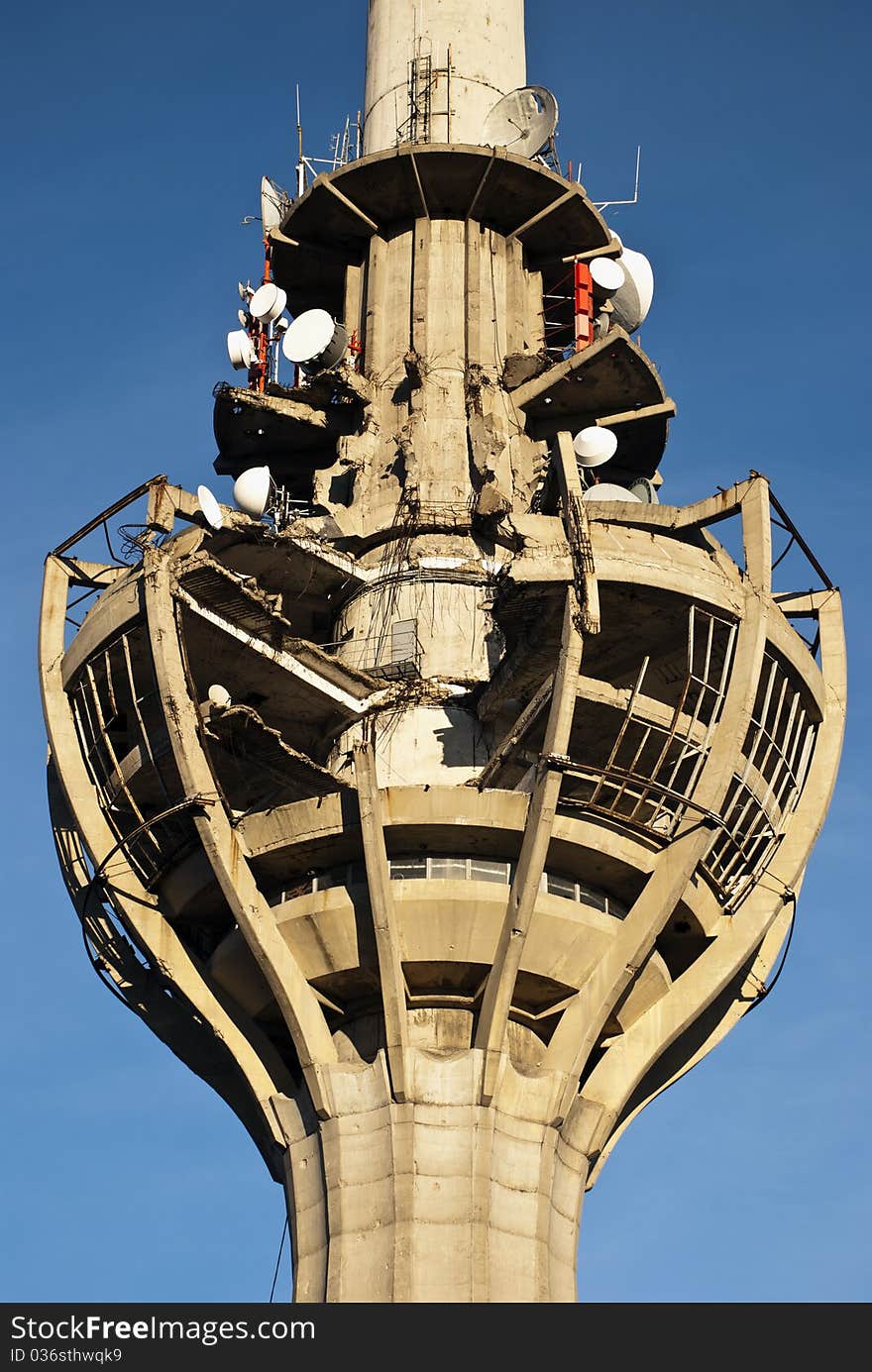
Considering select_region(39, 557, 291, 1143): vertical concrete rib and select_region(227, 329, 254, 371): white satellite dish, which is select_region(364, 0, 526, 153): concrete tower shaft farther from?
select_region(39, 557, 291, 1143): vertical concrete rib

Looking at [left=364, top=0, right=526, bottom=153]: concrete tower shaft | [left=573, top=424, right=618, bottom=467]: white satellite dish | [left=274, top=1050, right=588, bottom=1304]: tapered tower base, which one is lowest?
[left=274, top=1050, right=588, bottom=1304]: tapered tower base

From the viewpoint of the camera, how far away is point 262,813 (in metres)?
45.9

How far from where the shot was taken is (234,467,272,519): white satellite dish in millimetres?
51844

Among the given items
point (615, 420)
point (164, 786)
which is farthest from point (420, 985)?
point (615, 420)

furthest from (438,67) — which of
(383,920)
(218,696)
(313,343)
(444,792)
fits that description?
(383,920)

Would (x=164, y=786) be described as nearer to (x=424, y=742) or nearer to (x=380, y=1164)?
(x=424, y=742)

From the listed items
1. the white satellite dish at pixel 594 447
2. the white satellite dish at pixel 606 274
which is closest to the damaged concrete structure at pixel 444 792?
the white satellite dish at pixel 594 447

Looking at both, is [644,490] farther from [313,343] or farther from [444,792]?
[444,792]

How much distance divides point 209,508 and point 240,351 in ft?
33.2

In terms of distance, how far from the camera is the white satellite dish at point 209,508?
4862 centimetres

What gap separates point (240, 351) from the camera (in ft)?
190

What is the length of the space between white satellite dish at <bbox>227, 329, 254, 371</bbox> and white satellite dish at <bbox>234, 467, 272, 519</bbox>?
6.36 m

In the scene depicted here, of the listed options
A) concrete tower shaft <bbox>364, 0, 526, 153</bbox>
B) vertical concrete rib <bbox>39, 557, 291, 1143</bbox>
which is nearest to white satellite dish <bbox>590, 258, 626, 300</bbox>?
concrete tower shaft <bbox>364, 0, 526, 153</bbox>

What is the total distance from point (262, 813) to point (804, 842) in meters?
10.7
